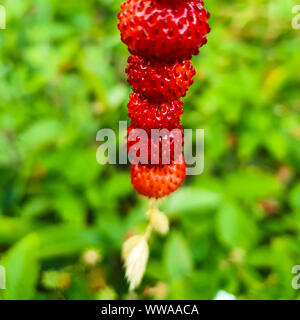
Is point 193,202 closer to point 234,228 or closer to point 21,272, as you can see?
point 234,228

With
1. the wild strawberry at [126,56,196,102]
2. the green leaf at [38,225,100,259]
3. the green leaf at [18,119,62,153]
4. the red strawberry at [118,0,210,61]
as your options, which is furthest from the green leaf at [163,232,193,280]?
the red strawberry at [118,0,210,61]

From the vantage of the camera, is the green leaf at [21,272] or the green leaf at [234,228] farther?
the green leaf at [234,228]

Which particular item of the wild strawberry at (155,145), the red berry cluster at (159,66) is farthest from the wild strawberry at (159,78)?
the wild strawberry at (155,145)

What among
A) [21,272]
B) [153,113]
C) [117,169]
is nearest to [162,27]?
[153,113]

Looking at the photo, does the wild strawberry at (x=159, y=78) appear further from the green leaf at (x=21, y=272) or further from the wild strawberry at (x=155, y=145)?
the green leaf at (x=21, y=272)

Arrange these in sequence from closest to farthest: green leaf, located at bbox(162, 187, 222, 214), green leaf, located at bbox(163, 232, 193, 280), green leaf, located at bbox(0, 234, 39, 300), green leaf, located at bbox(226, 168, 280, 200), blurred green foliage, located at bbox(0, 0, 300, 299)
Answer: green leaf, located at bbox(0, 234, 39, 300), green leaf, located at bbox(163, 232, 193, 280), blurred green foliage, located at bbox(0, 0, 300, 299), green leaf, located at bbox(162, 187, 222, 214), green leaf, located at bbox(226, 168, 280, 200)

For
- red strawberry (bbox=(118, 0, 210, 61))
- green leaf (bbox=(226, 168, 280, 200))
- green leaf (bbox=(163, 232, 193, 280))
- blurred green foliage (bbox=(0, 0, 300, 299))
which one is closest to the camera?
red strawberry (bbox=(118, 0, 210, 61))

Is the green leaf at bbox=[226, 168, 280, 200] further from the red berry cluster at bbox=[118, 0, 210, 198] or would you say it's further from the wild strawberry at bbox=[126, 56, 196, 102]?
the wild strawberry at bbox=[126, 56, 196, 102]
